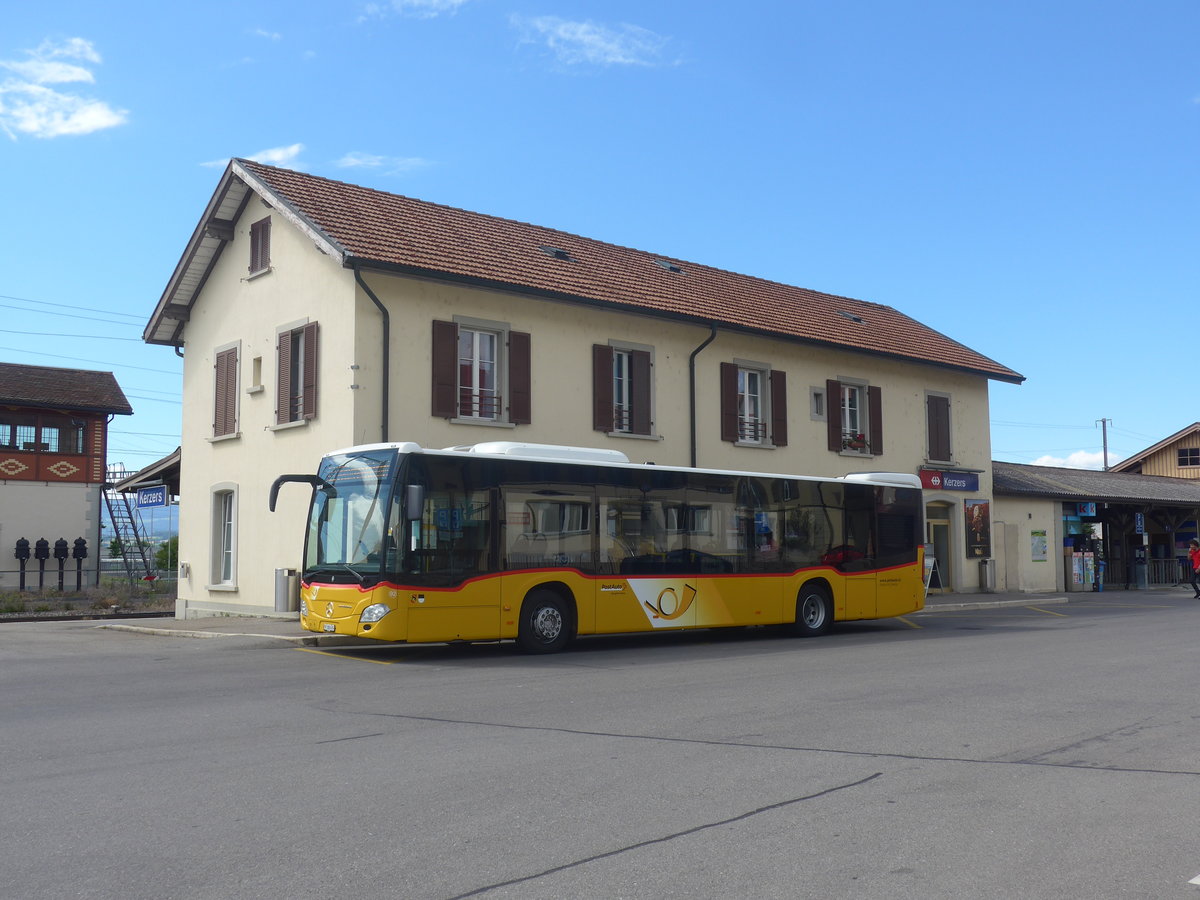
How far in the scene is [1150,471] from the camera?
51719 mm

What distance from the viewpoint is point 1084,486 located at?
35.6 m

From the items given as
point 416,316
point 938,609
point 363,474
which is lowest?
point 938,609

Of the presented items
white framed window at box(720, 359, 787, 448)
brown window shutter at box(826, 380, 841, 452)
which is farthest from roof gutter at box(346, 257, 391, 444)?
brown window shutter at box(826, 380, 841, 452)

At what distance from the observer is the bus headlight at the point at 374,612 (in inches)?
545

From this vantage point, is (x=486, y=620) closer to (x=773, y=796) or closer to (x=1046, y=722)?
(x=1046, y=722)

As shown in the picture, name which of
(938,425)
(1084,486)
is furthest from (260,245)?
(1084,486)

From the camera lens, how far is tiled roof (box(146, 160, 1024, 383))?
20.5 meters

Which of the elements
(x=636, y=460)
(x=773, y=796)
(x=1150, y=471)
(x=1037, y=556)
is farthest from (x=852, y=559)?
(x=1150, y=471)

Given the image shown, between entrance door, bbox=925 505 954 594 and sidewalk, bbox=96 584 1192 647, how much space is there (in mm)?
874

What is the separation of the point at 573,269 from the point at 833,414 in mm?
7774

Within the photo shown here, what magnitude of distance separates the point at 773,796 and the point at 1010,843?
1.37 metres

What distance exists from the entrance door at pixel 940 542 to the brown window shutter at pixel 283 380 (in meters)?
16.9

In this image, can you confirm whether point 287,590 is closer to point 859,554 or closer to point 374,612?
point 374,612

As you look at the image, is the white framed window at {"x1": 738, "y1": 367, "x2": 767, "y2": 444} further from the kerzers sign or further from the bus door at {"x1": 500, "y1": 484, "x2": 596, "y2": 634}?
the bus door at {"x1": 500, "y1": 484, "x2": 596, "y2": 634}
